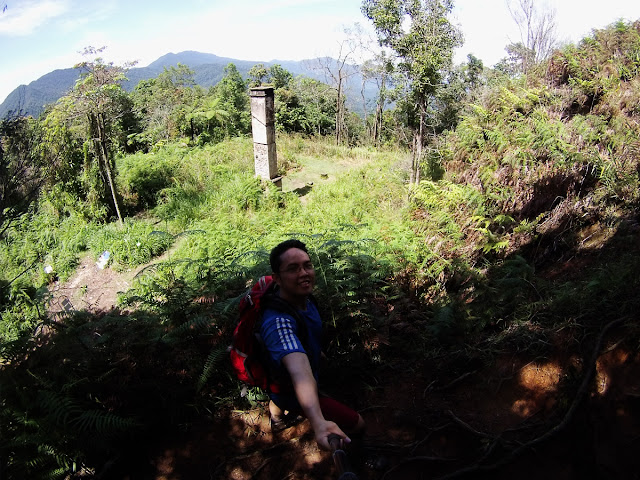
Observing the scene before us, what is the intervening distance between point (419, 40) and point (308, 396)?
311 inches

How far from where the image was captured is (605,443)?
2.08 m

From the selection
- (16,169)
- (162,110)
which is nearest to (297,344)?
(16,169)

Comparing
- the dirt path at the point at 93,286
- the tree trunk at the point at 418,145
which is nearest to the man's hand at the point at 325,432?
the dirt path at the point at 93,286

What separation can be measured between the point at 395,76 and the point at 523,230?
14.7 ft

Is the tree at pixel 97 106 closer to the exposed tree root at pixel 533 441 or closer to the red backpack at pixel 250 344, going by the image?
the red backpack at pixel 250 344

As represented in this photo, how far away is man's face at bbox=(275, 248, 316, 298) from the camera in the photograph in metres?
2.04

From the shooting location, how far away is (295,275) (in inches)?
80.2

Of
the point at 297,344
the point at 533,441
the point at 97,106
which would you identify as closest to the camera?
the point at 297,344

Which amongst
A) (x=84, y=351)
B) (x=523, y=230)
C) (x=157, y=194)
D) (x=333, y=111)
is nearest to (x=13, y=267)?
(x=157, y=194)

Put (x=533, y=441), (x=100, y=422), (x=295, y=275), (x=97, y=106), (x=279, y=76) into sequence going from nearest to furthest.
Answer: (x=295, y=275) < (x=533, y=441) < (x=100, y=422) < (x=97, y=106) < (x=279, y=76)

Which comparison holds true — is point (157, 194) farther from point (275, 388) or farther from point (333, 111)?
point (333, 111)

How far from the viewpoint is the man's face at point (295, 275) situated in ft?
6.70

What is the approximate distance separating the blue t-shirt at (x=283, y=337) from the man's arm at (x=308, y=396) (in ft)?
0.16

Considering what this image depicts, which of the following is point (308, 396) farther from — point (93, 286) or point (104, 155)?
point (104, 155)
